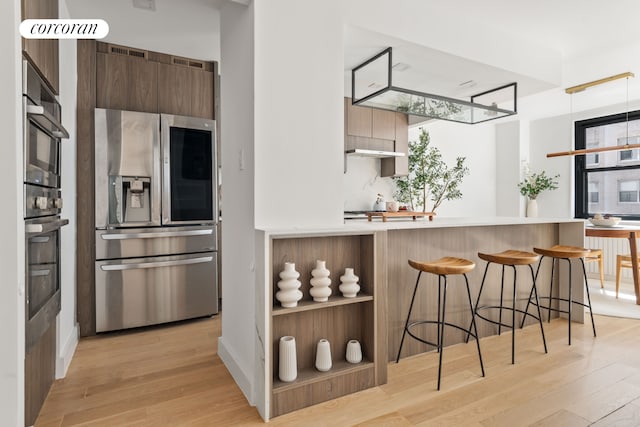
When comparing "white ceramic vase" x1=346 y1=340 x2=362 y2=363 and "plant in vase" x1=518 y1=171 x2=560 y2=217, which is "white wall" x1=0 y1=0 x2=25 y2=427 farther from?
"plant in vase" x1=518 y1=171 x2=560 y2=217

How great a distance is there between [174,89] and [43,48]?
5.10 feet

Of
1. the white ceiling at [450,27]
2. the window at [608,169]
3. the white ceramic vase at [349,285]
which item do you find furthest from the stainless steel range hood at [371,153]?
the window at [608,169]

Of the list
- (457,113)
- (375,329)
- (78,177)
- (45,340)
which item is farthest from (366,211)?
(45,340)

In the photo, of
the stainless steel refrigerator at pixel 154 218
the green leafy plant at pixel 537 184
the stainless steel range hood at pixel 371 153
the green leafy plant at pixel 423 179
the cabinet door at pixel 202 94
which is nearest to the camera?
the stainless steel refrigerator at pixel 154 218

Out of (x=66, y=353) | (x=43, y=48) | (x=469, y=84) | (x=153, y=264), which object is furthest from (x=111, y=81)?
(x=469, y=84)

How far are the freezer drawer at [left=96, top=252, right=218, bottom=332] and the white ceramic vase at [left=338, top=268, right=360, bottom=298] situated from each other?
5.79ft

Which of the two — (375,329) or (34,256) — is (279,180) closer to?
(375,329)

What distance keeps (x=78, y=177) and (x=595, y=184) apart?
6.77m

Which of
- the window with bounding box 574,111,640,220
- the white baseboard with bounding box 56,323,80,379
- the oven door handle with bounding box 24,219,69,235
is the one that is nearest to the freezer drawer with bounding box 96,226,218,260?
the white baseboard with bounding box 56,323,80,379

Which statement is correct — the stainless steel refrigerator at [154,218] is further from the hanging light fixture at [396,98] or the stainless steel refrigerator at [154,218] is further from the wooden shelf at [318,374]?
the wooden shelf at [318,374]

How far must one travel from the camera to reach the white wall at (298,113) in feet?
6.57

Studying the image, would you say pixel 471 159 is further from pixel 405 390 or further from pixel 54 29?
pixel 54 29

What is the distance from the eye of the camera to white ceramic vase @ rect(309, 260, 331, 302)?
1.96 meters

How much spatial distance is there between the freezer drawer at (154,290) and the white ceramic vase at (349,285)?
1765mm
